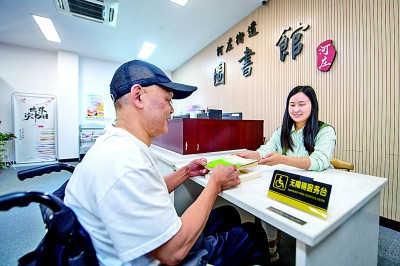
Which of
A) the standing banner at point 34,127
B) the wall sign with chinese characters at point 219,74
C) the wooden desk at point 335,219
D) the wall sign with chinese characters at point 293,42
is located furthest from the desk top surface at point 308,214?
the standing banner at point 34,127

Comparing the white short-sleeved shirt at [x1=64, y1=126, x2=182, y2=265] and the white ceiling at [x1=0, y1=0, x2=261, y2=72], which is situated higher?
the white ceiling at [x1=0, y1=0, x2=261, y2=72]

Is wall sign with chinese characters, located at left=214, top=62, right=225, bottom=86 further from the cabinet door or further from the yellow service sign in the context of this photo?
the yellow service sign

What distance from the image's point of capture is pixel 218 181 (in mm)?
756

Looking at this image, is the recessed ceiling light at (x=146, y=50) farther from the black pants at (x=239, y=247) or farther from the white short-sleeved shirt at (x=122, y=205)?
the black pants at (x=239, y=247)

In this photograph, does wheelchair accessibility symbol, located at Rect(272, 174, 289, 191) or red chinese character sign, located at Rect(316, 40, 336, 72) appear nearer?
wheelchair accessibility symbol, located at Rect(272, 174, 289, 191)

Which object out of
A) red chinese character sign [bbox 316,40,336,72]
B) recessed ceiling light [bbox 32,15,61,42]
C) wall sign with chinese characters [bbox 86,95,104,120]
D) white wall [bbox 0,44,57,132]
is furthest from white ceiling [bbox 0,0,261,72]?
red chinese character sign [bbox 316,40,336,72]

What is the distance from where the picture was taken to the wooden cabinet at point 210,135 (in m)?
1.44

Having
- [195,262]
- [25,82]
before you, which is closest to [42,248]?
[195,262]

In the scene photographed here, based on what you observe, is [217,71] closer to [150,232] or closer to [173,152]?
[173,152]

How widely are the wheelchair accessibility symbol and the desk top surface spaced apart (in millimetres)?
56

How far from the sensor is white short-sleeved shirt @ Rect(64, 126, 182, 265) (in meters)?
0.48

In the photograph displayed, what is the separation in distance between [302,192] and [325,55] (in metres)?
2.11

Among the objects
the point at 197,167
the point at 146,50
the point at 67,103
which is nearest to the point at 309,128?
the point at 197,167

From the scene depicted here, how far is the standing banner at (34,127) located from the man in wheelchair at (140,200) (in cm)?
544
